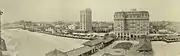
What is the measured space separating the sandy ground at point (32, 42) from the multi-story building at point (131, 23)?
1.23 ft

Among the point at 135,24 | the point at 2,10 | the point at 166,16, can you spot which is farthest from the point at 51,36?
the point at 166,16

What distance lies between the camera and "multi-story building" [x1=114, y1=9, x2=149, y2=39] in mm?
2062

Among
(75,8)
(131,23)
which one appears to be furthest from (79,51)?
(131,23)

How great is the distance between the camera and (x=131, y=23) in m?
2.08

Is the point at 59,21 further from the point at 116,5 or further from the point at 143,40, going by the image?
the point at 143,40

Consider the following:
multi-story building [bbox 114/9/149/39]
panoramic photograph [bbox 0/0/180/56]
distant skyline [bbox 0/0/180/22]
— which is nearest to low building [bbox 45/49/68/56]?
panoramic photograph [bbox 0/0/180/56]

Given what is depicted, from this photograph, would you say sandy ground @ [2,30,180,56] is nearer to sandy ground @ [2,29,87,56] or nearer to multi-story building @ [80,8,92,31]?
sandy ground @ [2,29,87,56]

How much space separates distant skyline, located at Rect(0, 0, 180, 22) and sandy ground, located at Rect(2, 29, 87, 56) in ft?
0.43

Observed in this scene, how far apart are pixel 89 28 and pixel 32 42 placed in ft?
1.68

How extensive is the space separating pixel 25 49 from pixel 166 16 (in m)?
1.21

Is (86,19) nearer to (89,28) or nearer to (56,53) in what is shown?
(89,28)

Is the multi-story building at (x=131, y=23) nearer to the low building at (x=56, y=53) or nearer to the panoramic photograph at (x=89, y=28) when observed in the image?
the panoramic photograph at (x=89, y=28)

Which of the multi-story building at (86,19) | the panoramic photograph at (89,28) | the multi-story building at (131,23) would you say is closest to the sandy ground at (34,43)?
the panoramic photograph at (89,28)

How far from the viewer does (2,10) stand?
223cm
